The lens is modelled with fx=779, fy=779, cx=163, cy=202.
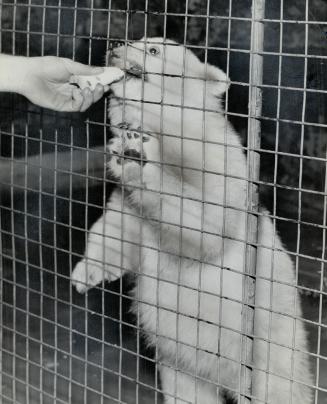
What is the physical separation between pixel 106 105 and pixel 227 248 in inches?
17.0

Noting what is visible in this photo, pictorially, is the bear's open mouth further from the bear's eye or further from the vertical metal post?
the vertical metal post

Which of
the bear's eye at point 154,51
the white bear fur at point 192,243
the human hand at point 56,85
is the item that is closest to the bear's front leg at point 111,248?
the white bear fur at point 192,243

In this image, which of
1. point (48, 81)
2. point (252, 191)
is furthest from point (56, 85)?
point (252, 191)

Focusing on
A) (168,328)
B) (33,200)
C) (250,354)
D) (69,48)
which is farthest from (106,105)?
(250,354)

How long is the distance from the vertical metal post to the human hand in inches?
15.7

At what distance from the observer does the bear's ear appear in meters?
1.58

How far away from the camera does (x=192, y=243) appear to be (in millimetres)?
1692

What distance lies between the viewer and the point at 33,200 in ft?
6.52

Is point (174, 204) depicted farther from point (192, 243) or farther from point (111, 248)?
point (111, 248)

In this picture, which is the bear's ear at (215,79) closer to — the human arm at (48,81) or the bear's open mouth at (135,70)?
the bear's open mouth at (135,70)

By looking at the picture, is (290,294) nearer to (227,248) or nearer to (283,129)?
(227,248)

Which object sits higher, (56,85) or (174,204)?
(56,85)

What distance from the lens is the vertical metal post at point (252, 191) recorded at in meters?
1.49

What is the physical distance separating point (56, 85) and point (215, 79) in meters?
0.44
